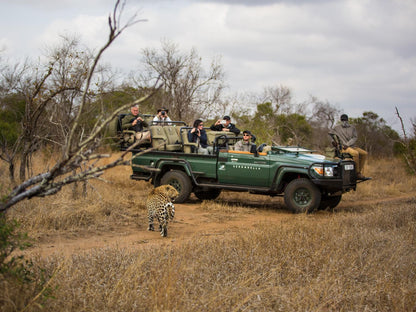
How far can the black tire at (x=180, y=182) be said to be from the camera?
11.8 metres

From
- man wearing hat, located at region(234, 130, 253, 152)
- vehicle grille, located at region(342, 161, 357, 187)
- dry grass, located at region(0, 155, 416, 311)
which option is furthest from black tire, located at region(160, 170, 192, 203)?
vehicle grille, located at region(342, 161, 357, 187)

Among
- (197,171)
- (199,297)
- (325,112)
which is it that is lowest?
(199,297)

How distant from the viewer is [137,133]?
11703mm

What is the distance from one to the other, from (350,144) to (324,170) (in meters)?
2.18

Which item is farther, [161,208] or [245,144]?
[245,144]

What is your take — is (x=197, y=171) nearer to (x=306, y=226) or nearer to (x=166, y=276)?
(x=306, y=226)

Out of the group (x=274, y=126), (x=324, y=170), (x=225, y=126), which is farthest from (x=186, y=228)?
(x=274, y=126)

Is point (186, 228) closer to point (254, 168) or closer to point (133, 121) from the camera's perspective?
point (254, 168)

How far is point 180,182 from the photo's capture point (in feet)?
38.7

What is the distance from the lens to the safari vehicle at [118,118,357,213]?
34.7 feet

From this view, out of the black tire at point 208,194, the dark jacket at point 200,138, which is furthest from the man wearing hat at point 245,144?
the black tire at point 208,194

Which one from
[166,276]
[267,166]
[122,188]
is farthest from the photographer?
[122,188]

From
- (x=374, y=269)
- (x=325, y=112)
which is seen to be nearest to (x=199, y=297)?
(x=374, y=269)

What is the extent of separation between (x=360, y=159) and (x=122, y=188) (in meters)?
6.07
